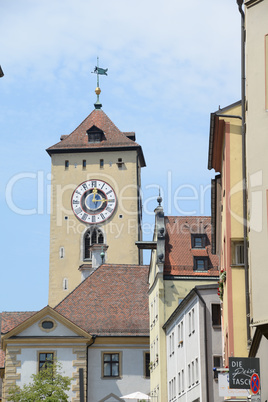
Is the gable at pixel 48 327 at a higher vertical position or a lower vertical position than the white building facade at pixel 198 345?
higher

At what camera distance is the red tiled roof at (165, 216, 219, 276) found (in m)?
52.5

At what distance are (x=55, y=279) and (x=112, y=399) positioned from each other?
2810 cm

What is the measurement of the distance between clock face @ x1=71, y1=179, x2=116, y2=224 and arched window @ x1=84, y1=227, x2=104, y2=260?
0.93m

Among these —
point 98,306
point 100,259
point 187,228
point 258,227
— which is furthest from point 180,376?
point 100,259

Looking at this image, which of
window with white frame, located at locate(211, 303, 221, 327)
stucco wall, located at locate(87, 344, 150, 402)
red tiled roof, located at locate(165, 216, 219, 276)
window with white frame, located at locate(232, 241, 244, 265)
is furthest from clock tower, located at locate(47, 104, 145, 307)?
window with white frame, located at locate(232, 241, 244, 265)

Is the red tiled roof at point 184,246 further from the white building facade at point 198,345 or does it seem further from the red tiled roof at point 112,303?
the red tiled roof at point 112,303

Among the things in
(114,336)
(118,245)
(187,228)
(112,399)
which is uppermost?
(118,245)

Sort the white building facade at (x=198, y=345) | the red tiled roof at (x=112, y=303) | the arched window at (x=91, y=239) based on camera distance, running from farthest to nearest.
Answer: the arched window at (x=91, y=239) → the red tiled roof at (x=112, y=303) → the white building facade at (x=198, y=345)

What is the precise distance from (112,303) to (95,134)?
31.7 metres

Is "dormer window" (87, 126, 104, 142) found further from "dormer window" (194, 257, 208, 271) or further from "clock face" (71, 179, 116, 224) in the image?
"dormer window" (194, 257, 208, 271)

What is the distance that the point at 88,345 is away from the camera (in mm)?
58344

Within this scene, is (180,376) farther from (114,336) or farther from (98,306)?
(98,306)

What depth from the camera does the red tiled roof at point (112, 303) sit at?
197ft

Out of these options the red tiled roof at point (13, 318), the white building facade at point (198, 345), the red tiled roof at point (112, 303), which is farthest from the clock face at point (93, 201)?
the white building facade at point (198, 345)
